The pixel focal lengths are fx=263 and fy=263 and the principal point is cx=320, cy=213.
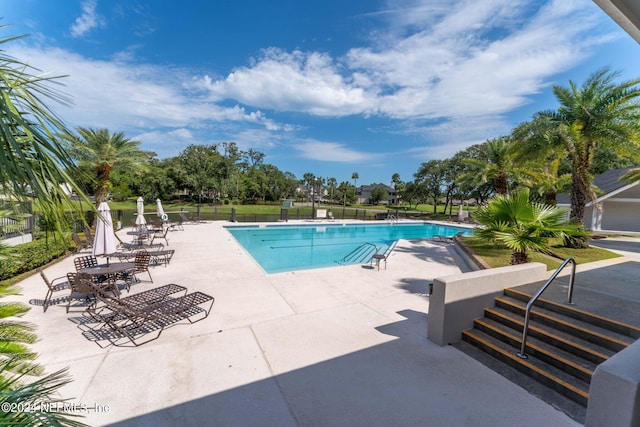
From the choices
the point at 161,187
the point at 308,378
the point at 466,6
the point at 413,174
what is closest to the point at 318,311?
the point at 308,378

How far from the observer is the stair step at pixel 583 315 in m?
3.41

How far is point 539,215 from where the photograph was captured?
518 centimetres

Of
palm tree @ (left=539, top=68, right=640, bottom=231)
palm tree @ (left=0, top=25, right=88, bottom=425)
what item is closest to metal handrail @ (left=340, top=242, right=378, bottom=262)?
palm tree @ (left=539, top=68, right=640, bottom=231)

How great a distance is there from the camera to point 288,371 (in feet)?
11.1

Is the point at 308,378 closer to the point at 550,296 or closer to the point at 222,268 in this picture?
the point at 550,296

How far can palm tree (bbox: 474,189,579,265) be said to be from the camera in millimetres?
4910

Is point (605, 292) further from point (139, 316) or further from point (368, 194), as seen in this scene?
point (368, 194)

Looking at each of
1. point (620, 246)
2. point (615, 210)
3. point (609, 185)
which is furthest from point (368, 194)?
point (620, 246)

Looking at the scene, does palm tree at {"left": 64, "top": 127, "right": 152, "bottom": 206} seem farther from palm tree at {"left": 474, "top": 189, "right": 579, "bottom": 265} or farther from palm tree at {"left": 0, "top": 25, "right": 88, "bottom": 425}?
palm tree at {"left": 474, "top": 189, "right": 579, "bottom": 265}

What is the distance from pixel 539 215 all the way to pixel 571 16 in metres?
4.43

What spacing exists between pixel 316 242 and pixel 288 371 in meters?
12.2

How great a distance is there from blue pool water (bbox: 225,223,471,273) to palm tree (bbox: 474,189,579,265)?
18.3 ft

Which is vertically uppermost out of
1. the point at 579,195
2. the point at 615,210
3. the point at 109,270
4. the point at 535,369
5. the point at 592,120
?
the point at 592,120

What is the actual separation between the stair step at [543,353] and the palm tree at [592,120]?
8.60 metres
